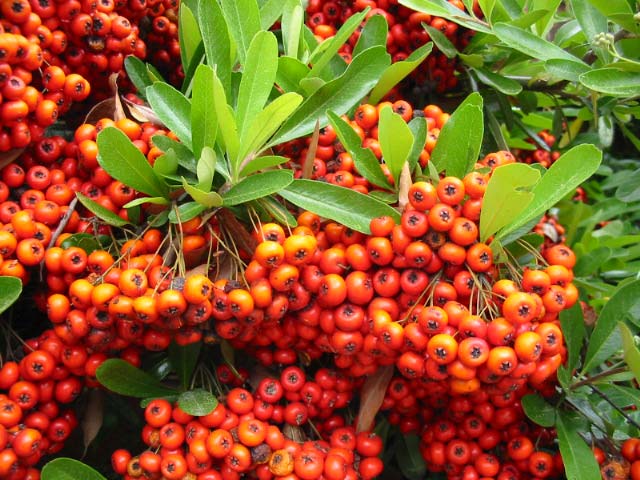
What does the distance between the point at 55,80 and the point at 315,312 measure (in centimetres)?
109

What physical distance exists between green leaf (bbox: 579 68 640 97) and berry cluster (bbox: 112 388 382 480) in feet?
4.60

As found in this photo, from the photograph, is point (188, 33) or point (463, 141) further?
point (188, 33)

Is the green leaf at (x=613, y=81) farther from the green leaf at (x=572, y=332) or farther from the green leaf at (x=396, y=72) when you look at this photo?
the green leaf at (x=572, y=332)

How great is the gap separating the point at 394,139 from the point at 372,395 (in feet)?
2.69

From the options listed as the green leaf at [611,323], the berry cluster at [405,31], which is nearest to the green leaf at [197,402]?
the green leaf at [611,323]

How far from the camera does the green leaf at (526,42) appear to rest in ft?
6.66

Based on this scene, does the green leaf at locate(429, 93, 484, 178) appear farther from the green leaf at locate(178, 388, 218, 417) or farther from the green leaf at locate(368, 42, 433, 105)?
the green leaf at locate(178, 388, 218, 417)

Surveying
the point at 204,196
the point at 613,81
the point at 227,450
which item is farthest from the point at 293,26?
the point at 227,450

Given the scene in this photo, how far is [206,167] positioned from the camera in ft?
5.15

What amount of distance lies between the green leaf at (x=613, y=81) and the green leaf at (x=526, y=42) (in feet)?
0.54

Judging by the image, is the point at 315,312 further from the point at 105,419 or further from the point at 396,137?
the point at 105,419

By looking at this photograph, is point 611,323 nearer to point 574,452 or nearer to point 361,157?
point 574,452

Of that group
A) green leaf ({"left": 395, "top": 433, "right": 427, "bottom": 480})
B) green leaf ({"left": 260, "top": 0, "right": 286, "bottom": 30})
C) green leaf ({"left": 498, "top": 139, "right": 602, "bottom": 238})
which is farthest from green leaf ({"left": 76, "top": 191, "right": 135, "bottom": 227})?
green leaf ({"left": 395, "top": 433, "right": 427, "bottom": 480})

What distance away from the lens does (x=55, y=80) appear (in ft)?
6.15
